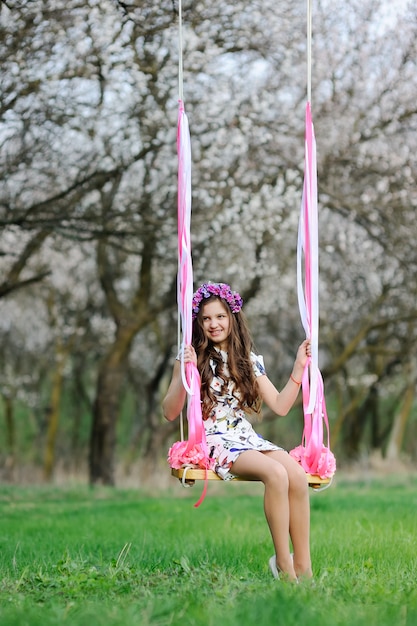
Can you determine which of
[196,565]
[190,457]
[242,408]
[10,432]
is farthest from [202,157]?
[10,432]

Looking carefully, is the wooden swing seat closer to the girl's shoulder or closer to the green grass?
the green grass

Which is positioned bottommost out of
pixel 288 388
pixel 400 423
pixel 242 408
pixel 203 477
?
pixel 400 423

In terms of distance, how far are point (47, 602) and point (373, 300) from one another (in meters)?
12.6

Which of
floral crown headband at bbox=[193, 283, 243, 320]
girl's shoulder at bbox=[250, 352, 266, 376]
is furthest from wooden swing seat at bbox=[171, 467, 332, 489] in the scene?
floral crown headband at bbox=[193, 283, 243, 320]

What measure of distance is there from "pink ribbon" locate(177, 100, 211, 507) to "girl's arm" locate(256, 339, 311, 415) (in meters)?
0.45

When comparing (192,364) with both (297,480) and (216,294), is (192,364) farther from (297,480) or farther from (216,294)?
(297,480)

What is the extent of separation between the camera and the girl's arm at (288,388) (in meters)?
4.80

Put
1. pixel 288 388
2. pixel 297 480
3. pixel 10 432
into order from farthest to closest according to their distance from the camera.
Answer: pixel 10 432
pixel 288 388
pixel 297 480

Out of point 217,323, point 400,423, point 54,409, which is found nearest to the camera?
Result: point 217,323

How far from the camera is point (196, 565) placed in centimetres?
533

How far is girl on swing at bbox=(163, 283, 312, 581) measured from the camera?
14.6 feet

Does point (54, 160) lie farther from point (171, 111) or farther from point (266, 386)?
point (266, 386)

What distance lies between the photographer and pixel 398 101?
1146 centimetres

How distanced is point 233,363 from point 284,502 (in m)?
0.89
